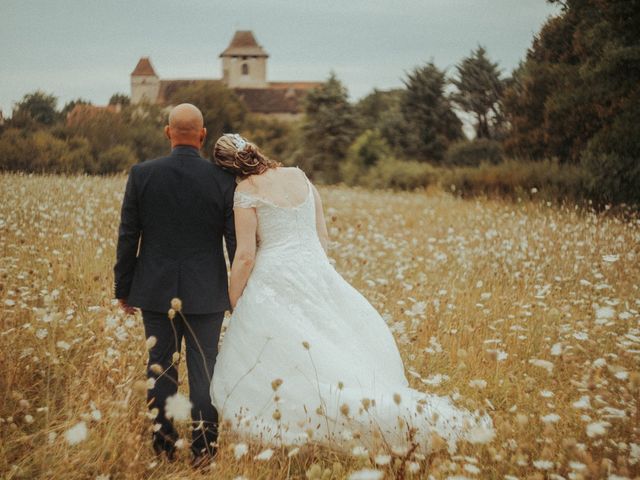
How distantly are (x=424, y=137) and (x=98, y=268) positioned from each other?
33631 millimetres

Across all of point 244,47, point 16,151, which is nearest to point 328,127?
point 16,151

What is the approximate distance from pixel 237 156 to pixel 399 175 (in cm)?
→ 2601

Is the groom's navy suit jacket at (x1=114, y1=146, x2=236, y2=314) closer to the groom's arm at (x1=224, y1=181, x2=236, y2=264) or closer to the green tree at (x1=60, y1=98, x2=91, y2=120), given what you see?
the groom's arm at (x1=224, y1=181, x2=236, y2=264)

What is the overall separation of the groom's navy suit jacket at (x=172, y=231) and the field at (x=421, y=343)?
512 millimetres

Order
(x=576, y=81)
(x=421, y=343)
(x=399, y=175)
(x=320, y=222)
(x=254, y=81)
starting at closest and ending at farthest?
(x=320, y=222)
(x=421, y=343)
(x=576, y=81)
(x=399, y=175)
(x=254, y=81)

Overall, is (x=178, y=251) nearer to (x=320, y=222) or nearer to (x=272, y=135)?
(x=320, y=222)

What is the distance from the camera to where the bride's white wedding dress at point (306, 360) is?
3.02 metres

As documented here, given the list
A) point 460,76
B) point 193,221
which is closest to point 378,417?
point 193,221

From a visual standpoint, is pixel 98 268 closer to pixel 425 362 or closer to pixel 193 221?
pixel 193 221

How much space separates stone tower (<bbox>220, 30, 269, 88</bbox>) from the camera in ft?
332

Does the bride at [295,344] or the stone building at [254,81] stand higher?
the stone building at [254,81]

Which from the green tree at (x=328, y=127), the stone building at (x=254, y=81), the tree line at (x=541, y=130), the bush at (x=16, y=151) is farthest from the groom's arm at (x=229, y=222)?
the stone building at (x=254, y=81)

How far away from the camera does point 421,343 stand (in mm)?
4805

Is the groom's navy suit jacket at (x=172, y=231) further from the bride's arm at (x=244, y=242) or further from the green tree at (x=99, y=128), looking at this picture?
the green tree at (x=99, y=128)
